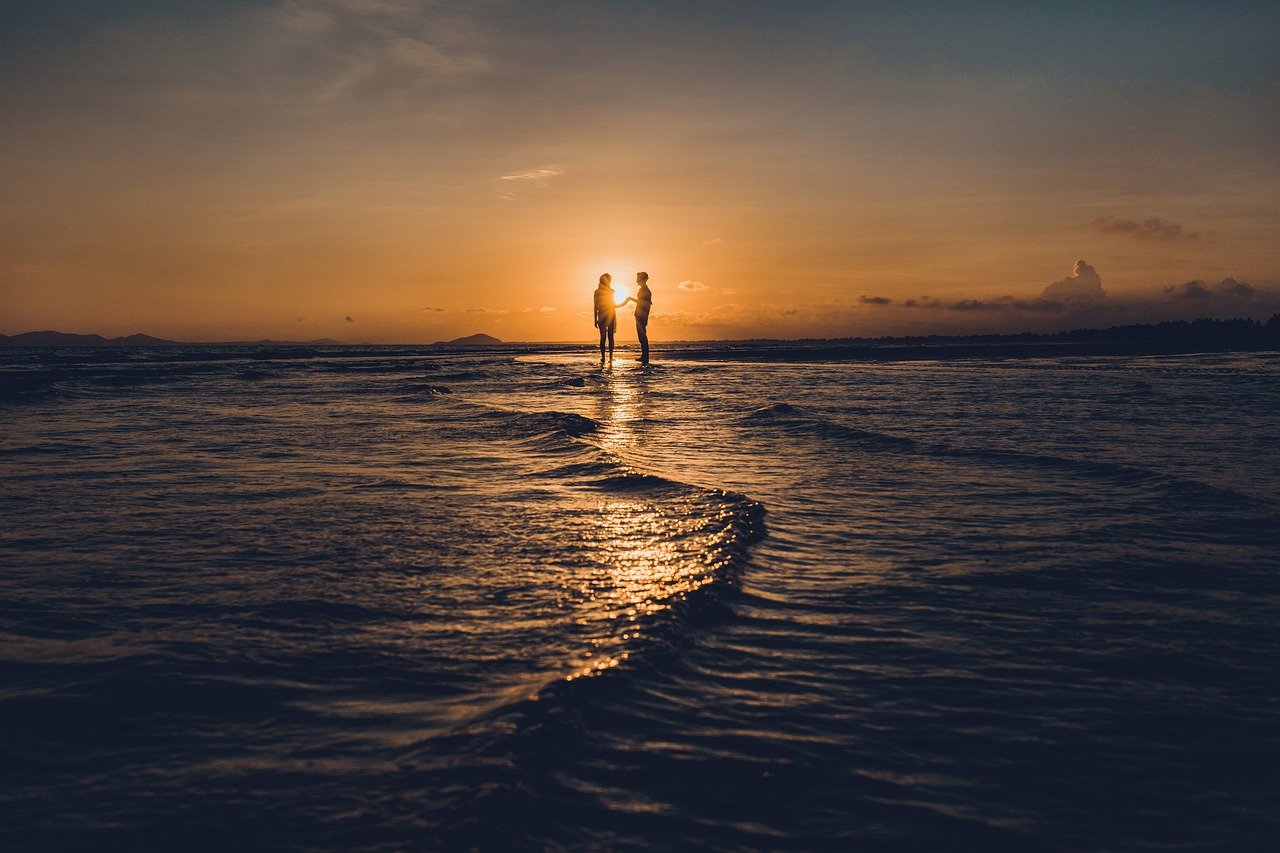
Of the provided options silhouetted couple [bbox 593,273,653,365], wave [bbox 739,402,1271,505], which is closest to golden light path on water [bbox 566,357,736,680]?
wave [bbox 739,402,1271,505]

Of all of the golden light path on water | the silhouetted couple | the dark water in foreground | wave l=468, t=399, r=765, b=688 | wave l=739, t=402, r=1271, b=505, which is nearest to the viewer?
the dark water in foreground

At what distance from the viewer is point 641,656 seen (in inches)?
165

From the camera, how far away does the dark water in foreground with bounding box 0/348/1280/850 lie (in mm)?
2891

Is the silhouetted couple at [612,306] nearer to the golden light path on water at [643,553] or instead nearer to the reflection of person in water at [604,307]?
the reflection of person in water at [604,307]

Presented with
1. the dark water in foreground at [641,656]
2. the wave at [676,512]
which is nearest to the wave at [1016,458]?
the dark water in foreground at [641,656]

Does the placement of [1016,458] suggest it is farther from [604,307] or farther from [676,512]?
[604,307]

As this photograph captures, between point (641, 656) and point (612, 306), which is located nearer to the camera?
point (641, 656)

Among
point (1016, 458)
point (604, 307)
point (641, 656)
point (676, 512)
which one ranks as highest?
point (604, 307)

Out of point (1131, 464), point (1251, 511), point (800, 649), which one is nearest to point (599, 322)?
point (1131, 464)

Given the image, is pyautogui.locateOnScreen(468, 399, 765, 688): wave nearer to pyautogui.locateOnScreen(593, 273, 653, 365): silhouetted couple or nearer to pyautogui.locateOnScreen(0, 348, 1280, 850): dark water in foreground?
pyautogui.locateOnScreen(0, 348, 1280, 850): dark water in foreground

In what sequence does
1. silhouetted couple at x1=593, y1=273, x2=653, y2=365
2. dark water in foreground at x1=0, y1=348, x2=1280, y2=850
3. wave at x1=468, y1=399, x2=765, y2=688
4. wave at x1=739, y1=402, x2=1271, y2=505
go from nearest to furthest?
dark water in foreground at x1=0, y1=348, x2=1280, y2=850
wave at x1=468, y1=399, x2=765, y2=688
wave at x1=739, y1=402, x2=1271, y2=505
silhouetted couple at x1=593, y1=273, x2=653, y2=365

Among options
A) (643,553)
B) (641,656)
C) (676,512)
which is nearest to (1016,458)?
(676,512)

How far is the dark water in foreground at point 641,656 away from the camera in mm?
2891

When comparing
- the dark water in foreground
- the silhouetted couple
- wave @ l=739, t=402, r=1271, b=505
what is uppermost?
the silhouetted couple
